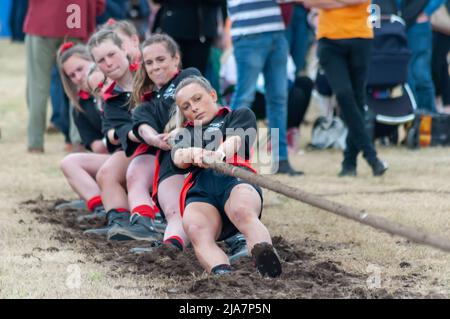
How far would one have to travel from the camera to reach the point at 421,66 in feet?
35.1

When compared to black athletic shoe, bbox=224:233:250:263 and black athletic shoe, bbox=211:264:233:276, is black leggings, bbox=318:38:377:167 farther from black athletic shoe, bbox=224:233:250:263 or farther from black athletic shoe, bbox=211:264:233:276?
black athletic shoe, bbox=211:264:233:276

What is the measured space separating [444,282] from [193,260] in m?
1.21

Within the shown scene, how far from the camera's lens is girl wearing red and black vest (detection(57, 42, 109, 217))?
6.60m

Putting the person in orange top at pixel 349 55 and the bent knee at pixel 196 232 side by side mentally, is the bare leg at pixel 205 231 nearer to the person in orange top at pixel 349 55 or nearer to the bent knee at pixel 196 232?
the bent knee at pixel 196 232

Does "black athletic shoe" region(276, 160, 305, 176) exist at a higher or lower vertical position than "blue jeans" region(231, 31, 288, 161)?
lower

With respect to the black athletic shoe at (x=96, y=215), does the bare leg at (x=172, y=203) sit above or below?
above

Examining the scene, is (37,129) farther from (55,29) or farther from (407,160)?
(407,160)

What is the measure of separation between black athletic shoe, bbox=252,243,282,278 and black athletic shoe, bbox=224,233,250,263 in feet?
1.30

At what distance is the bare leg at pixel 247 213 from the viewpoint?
4.72 metres

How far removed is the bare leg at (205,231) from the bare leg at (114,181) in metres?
1.21

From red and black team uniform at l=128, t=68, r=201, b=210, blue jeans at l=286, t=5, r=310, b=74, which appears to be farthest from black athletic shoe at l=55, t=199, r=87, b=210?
blue jeans at l=286, t=5, r=310, b=74

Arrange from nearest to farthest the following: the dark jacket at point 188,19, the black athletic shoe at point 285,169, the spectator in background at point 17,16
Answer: the black athletic shoe at point 285,169
the dark jacket at point 188,19
the spectator in background at point 17,16

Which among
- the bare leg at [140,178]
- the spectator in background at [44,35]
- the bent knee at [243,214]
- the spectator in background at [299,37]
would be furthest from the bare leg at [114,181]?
the spectator in background at [299,37]
